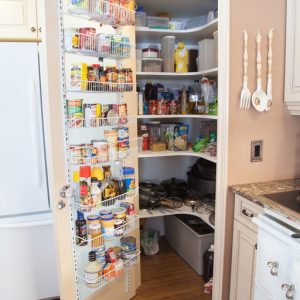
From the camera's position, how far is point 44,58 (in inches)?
53.3

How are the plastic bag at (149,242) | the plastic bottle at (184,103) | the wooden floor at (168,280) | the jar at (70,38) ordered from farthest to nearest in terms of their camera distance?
the plastic bag at (149,242) < the plastic bottle at (184,103) < the wooden floor at (168,280) < the jar at (70,38)

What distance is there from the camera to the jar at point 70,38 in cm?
148

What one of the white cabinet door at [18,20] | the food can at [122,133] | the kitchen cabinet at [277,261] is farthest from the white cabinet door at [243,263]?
the white cabinet door at [18,20]

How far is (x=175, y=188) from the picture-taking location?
101 inches

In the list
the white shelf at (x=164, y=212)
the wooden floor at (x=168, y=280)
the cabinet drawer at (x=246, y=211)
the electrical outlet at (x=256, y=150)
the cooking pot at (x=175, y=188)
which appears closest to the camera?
the cabinet drawer at (x=246, y=211)

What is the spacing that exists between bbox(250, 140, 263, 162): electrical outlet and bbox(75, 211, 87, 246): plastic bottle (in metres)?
1.06

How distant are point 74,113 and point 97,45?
41cm

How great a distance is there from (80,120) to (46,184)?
665mm

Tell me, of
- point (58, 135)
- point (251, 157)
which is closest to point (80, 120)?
point (58, 135)

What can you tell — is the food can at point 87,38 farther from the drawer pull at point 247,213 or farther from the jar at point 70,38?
the drawer pull at point 247,213

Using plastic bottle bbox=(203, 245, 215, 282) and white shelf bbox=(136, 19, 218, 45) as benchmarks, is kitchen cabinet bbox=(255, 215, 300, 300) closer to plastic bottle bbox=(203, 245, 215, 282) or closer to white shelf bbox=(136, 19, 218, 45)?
plastic bottle bbox=(203, 245, 215, 282)

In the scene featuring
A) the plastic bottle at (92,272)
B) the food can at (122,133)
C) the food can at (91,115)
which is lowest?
the plastic bottle at (92,272)

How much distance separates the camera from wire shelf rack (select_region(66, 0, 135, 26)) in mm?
1521

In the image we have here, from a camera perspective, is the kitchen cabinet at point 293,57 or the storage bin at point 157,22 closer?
the kitchen cabinet at point 293,57
